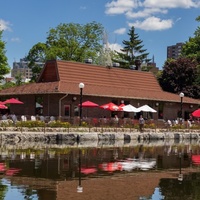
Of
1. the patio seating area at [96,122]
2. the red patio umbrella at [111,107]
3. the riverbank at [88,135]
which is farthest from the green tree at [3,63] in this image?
the riverbank at [88,135]

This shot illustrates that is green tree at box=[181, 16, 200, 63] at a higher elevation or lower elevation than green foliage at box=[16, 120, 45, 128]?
higher

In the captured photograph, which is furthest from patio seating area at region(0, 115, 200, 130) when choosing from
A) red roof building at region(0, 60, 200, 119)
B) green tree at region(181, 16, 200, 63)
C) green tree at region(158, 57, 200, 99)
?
green tree at region(181, 16, 200, 63)

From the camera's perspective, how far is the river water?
1257 cm

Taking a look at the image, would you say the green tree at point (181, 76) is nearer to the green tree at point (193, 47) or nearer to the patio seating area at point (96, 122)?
the green tree at point (193, 47)

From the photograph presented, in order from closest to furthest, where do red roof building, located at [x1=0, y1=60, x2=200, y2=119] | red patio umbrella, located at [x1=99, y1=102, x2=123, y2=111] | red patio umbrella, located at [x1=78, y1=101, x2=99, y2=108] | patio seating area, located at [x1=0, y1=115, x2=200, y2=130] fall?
1. patio seating area, located at [x1=0, y1=115, x2=200, y2=130]
2. red patio umbrella, located at [x1=78, y1=101, x2=99, y2=108]
3. red patio umbrella, located at [x1=99, y1=102, x2=123, y2=111]
4. red roof building, located at [x1=0, y1=60, x2=200, y2=119]

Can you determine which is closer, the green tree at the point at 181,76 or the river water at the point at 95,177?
the river water at the point at 95,177

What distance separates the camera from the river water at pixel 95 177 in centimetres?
1257

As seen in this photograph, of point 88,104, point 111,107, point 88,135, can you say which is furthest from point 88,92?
point 88,135

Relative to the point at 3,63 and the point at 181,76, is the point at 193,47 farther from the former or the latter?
the point at 3,63

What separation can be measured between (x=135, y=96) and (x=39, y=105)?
9.61 m

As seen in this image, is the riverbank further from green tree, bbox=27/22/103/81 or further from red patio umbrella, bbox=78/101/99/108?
green tree, bbox=27/22/103/81

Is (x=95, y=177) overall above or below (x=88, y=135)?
below

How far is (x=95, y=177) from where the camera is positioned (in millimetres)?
15609

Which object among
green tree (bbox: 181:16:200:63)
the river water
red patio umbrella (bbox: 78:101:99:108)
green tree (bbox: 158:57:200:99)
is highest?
green tree (bbox: 181:16:200:63)
